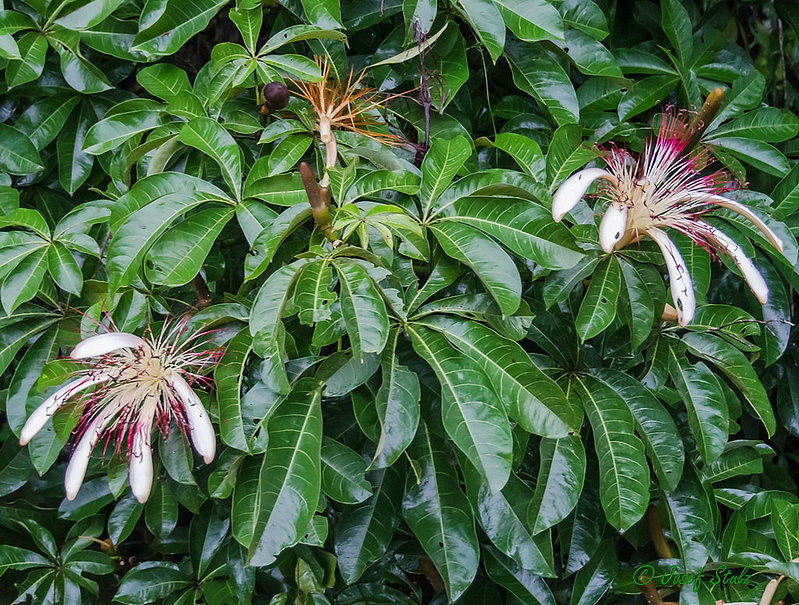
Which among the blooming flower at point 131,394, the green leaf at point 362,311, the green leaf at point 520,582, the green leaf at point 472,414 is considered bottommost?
the green leaf at point 520,582

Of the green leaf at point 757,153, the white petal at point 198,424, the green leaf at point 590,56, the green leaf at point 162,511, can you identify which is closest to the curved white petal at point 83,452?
the white petal at point 198,424

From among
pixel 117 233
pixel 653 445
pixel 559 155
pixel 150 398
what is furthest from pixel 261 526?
pixel 559 155

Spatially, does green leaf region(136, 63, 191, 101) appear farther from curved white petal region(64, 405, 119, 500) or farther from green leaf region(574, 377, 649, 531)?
green leaf region(574, 377, 649, 531)

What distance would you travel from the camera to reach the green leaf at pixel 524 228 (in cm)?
94

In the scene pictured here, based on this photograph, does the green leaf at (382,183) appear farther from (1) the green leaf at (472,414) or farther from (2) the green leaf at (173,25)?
(2) the green leaf at (173,25)

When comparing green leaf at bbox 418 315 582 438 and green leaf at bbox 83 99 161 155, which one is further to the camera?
green leaf at bbox 83 99 161 155

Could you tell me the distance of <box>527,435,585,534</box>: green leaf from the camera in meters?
0.98

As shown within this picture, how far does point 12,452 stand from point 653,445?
1.01 meters

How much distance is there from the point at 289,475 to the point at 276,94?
515 mm

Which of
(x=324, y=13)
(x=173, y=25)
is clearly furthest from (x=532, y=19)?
(x=173, y=25)

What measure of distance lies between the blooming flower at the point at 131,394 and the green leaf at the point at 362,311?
0.69ft

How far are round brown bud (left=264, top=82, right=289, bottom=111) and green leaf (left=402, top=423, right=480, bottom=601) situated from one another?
1.58 ft

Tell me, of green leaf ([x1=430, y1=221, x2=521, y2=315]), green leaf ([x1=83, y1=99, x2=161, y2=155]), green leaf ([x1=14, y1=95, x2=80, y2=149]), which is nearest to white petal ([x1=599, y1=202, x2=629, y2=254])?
green leaf ([x1=430, y1=221, x2=521, y2=315])

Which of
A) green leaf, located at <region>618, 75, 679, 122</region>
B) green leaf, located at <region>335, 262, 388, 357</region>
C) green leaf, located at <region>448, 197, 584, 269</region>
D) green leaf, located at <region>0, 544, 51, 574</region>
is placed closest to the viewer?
green leaf, located at <region>335, 262, 388, 357</region>
